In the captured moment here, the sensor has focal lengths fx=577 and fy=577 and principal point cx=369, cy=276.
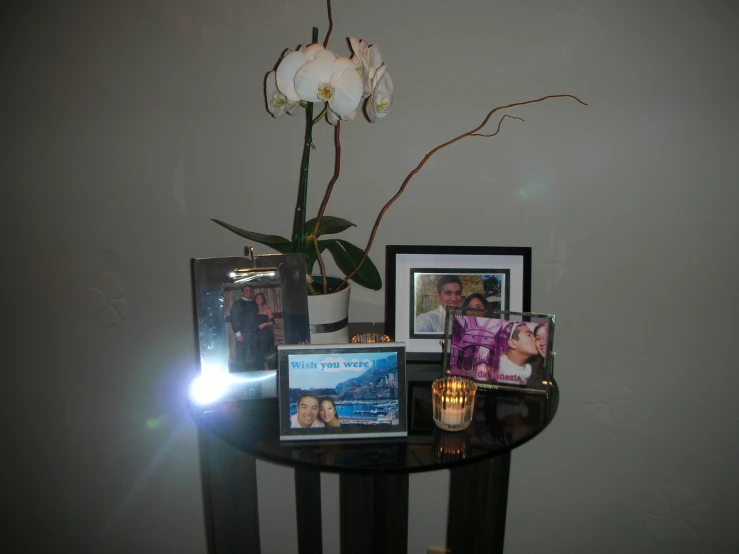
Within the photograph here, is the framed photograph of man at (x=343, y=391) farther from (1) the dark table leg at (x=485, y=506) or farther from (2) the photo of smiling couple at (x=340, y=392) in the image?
(1) the dark table leg at (x=485, y=506)

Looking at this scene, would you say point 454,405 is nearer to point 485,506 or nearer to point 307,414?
point 307,414

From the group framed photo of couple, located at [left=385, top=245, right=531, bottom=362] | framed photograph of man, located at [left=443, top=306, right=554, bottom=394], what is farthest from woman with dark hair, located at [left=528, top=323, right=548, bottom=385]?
framed photo of couple, located at [left=385, top=245, right=531, bottom=362]

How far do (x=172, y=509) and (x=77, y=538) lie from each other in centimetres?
27

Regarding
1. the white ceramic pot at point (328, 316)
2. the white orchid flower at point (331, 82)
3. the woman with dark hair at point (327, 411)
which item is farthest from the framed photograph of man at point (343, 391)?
the white orchid flower at point (331, 82)

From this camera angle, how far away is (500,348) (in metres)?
0.99

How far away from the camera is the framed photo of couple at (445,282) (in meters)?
1.10

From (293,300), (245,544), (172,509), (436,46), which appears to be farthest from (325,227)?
(172,509)

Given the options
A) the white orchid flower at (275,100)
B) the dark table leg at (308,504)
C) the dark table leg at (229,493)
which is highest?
the white orchid flower at (275,100)

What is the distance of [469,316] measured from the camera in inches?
39.6

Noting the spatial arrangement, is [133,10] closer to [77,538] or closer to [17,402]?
[17,402]

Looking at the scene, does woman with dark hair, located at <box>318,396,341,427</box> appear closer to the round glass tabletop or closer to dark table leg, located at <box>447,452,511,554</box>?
the round glass tabletop

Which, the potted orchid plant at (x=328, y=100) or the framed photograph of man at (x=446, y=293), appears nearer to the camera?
the potted orchid plant at (x=328, y=100)

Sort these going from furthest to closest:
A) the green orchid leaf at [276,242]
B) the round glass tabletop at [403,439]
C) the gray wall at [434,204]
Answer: the gray wall at [434,204]
the green orchid leaf at [276,242]
the round glass tabletop at [403,439]

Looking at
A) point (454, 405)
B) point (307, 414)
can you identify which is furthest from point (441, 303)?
point (307, 414)
